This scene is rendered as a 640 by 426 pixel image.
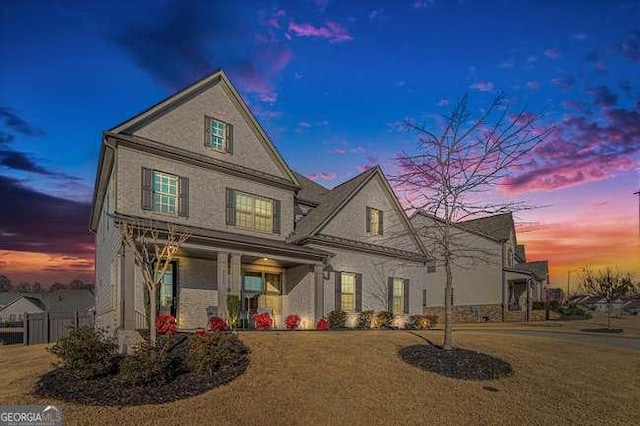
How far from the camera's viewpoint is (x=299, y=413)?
8.43m

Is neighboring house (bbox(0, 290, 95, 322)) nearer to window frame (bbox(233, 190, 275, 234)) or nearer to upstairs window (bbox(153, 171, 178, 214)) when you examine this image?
window frame (bbox(233, 190, 275, 234))

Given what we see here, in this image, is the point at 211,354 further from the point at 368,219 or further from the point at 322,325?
the point at 368,219

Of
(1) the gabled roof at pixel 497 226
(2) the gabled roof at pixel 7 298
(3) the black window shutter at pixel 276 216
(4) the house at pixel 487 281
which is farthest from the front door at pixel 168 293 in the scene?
(2) the gabled roof at pixel 7 298

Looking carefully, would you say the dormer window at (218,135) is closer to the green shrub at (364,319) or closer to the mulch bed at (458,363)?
the green shrub at (364,319)

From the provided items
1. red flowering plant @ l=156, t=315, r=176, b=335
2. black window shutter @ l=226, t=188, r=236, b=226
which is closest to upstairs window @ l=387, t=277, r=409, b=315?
black window shutter @ l=226, t=188, r=236, b=226

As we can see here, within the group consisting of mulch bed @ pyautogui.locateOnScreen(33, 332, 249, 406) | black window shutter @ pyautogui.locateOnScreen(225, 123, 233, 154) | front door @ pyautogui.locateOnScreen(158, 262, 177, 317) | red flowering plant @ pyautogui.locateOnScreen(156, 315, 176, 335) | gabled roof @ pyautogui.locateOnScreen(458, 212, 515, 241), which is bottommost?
mulch bed @ pyautogui.locateOnScreen(33, 332, 249, 406)

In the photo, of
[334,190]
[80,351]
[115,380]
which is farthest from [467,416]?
[334,190]

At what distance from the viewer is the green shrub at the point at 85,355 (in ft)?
32.7

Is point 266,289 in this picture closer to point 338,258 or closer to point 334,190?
point 338,258

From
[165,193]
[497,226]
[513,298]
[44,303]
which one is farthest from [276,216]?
[44,303]

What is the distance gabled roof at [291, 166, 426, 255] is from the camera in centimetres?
2188

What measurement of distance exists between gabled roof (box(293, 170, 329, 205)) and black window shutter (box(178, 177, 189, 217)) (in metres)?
7.04

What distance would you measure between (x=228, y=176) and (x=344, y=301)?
8492 millimetres

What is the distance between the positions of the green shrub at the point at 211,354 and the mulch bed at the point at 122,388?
5.9 inches
